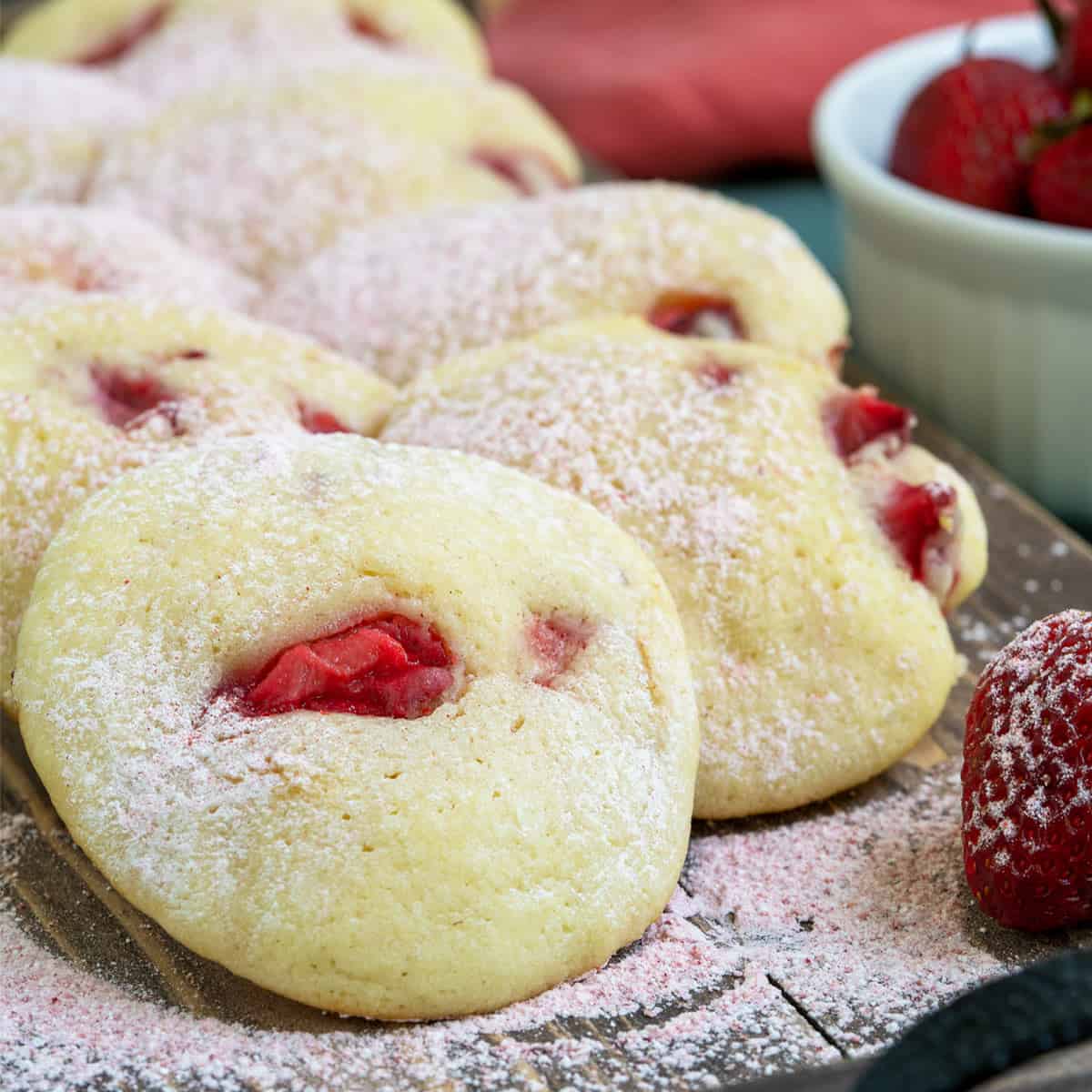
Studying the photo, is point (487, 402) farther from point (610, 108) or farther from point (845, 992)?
point (610, 108)

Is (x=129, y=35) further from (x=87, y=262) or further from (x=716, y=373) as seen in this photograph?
(x=716, y=373)

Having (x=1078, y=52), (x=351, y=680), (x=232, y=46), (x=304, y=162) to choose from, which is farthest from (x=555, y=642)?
(x=232, y=46)

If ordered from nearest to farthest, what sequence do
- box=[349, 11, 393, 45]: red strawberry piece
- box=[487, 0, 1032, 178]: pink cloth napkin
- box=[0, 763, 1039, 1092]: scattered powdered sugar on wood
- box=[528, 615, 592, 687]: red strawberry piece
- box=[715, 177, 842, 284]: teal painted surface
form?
box=[0, 763, 1039, 1092]: scattered powdered sugar on wood, box=[528, 615, 592, 687]: red strawberry piece, box=[349, 11, 393, 45]: red strawberry piece, box=[715, 177, 842, 284]: teal painted surface, box=[487, 0, 1032, 178]: pink cloth napkin

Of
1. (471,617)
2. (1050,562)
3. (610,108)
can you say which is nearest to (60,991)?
(471,617)

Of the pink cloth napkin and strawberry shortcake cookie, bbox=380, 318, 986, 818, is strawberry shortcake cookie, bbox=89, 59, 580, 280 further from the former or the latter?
the pink cloth napkin

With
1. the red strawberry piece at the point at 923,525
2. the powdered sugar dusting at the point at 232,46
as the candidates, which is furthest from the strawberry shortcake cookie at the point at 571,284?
the powdered sugar dusting at the point at 232,46

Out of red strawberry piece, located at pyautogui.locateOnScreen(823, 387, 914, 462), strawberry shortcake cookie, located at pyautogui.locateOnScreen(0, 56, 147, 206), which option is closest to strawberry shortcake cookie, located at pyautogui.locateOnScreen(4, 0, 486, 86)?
strawberry shortcake cookie, located at pyautogui.locateOnScreen(0, 56, 147, 206)
